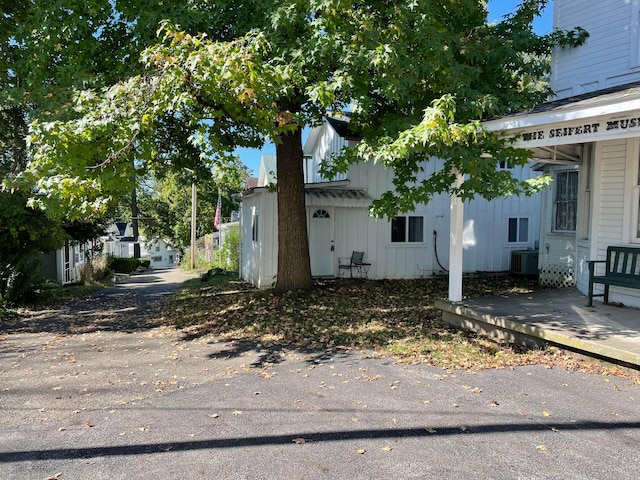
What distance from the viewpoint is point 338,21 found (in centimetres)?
710

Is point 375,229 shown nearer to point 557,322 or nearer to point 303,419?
point 557,322

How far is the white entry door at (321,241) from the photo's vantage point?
1357 centimetres

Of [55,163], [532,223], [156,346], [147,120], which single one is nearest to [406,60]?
[147,120]

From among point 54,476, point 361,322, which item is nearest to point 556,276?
point 361,322

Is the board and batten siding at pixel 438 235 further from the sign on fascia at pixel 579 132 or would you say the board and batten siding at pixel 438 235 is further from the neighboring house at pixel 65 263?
the neighboring house at pixel 65 263

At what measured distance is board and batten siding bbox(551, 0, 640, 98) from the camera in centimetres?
929

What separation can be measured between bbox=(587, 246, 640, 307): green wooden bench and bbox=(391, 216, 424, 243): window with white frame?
6.95 metres

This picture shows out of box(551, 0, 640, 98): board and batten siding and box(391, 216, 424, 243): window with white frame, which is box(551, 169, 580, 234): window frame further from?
box(391, 216, 424, 243): window with white frame

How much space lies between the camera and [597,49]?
32.6 feet

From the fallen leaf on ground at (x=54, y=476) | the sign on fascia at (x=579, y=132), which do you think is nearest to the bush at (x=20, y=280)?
the fallen leaf on ground at (x=54, y=476)

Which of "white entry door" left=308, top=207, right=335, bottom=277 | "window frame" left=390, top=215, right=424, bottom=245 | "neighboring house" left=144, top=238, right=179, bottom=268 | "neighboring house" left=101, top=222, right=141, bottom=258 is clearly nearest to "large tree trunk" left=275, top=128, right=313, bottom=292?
"white entry door" left=308, top=207, right=335, bottom=277

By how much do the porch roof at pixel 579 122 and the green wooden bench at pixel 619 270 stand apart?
227 cm

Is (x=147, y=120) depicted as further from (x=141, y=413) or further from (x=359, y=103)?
(x=141, y=413)

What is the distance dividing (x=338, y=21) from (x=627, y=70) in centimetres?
639
